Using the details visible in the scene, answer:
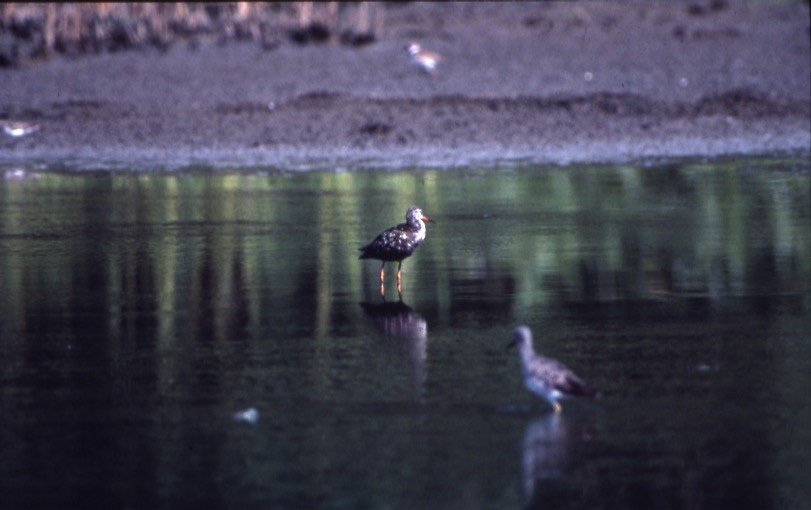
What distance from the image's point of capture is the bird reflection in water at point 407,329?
8848 mm

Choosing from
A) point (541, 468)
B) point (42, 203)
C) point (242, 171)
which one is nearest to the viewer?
point (541, 468)

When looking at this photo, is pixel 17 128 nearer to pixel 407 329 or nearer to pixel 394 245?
pixel 394 245

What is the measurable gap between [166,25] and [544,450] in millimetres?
24480

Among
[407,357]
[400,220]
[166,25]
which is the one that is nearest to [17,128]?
[166,25]

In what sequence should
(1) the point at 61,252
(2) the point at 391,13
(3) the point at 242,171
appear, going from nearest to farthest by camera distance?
(1) the point at 61,252
(3) the point at 242,171
(2) the point at 391,13

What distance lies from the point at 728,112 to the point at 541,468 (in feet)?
60.4

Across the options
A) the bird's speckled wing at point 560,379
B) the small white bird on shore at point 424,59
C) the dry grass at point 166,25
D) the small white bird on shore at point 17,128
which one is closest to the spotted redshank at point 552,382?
the bird's speckled wing at point 560,379

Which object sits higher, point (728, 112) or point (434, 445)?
point (728, 112)

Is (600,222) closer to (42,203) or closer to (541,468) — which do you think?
(42,203)

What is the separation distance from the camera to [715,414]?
7777mm

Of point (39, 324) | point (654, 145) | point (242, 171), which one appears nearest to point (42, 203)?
point (242, 171)

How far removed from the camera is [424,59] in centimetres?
2712

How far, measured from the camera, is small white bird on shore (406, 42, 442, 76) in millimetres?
27000

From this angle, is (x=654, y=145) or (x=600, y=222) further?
(x=654, y=145)
